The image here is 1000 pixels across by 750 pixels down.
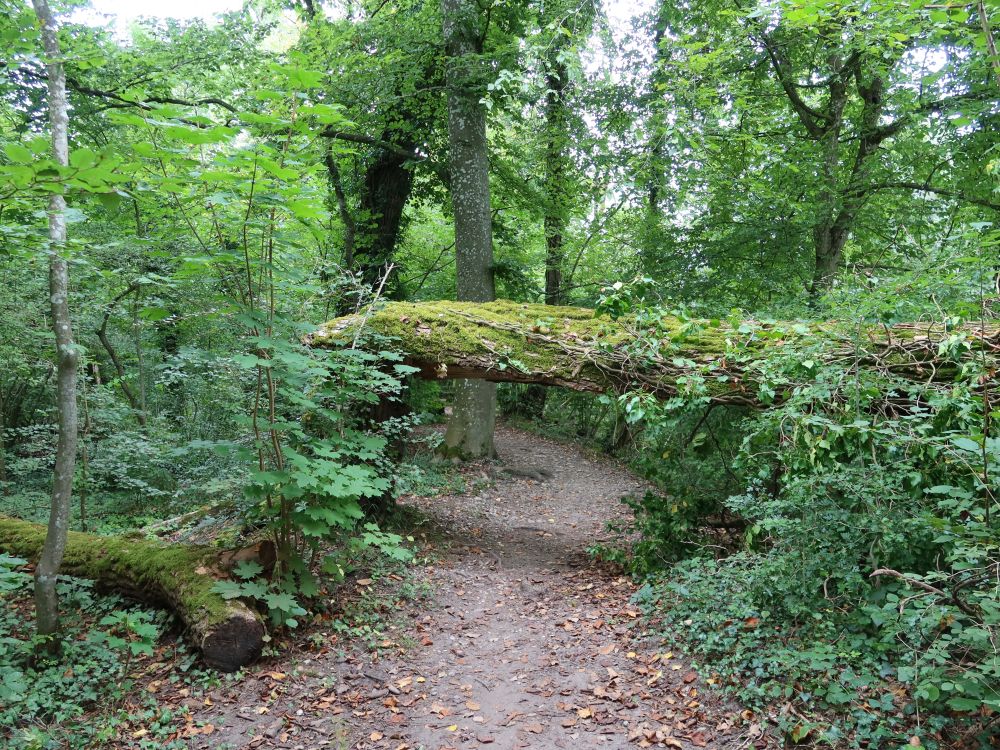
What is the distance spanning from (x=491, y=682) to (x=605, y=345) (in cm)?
314

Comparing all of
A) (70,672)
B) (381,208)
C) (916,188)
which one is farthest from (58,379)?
(916,188)

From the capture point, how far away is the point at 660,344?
5.27 m

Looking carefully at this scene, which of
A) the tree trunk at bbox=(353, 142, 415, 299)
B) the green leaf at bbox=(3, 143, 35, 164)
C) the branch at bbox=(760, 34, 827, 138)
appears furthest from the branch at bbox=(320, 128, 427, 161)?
the green leaf at bbox=(3, 143, 35, 164)

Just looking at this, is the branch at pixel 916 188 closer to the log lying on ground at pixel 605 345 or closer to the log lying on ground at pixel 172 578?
the log lying on ground at pixel 605 345

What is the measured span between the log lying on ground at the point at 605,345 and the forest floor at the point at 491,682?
6.85 ft

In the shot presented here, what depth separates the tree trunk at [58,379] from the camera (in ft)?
12.5

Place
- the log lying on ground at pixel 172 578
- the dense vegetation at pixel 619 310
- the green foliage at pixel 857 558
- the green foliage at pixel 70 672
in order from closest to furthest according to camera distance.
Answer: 1. the green foliage at pixel 857 558
2. the dense vegetation at pixel 619 310
3. the green foliage at pixel 70 672
4. the log lying on ground at pixel 172 578

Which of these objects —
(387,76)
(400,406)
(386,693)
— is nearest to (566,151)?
(387,76)

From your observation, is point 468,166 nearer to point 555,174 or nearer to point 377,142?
point 377,142

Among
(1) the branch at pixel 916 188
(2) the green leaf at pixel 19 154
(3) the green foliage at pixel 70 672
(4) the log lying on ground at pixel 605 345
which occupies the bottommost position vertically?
(3) the green foliage at pixel 70 672

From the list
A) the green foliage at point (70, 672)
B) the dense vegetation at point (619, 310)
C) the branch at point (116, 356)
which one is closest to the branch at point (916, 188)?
the dense vegetation at point (619, 310)

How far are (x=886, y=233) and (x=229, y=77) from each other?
11469 millimetres

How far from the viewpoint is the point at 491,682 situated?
4.04m

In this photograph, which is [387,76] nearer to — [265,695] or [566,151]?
[566,151]
